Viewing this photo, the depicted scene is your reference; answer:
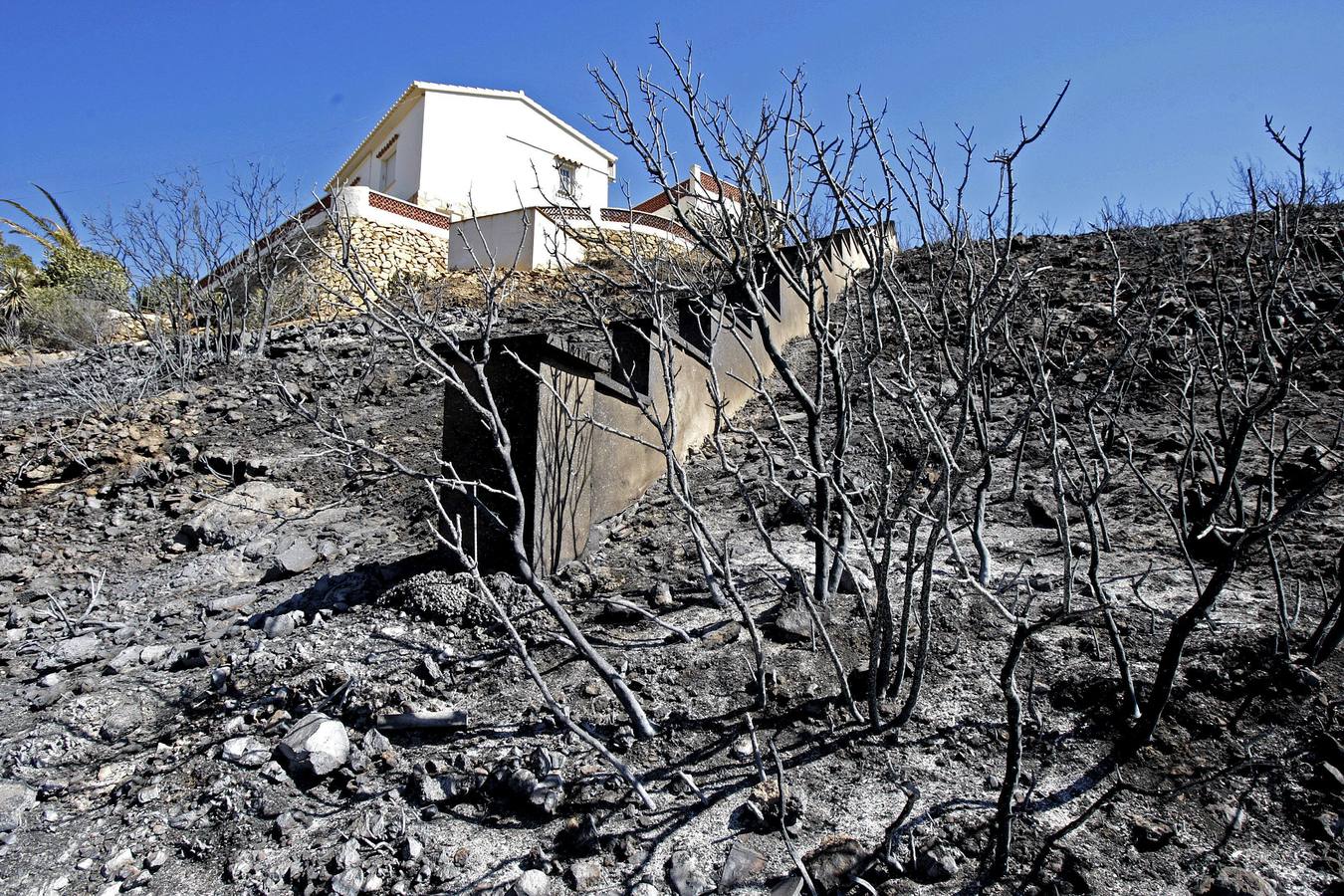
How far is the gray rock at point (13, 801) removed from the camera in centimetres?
246

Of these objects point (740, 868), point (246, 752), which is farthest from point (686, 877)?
point (246, 752)

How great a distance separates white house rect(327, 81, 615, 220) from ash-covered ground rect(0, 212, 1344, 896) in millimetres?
18209

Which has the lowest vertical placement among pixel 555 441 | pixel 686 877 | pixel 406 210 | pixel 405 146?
pixel 686 877

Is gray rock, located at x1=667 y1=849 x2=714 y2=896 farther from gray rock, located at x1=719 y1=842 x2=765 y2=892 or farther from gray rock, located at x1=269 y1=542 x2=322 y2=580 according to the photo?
gray rock, located at x1=269 y1=542 x2=322 y2=580

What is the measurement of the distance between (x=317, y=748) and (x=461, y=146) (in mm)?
21464

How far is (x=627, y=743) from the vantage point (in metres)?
2.54

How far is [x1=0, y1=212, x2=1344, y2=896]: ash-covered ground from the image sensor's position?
208 centimetres

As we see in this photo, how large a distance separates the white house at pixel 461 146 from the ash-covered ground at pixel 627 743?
18209 millimetres

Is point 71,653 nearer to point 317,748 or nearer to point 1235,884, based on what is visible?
point 317,748

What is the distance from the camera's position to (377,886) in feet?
6.94

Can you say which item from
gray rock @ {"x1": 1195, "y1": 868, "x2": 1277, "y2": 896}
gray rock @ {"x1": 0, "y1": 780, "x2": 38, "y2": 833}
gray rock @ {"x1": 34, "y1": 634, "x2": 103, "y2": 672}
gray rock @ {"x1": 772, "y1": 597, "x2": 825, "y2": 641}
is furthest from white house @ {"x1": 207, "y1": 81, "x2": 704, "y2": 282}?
gray rock @ {"x1": 1195, "y1": 868, "x2": 1277, "y2": 896}

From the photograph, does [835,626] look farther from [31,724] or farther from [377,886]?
[31,724]

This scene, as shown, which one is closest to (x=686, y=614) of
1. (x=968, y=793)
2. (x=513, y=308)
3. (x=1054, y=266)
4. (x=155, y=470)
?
(x=968, y=793)

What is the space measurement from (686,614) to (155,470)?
494 cm
